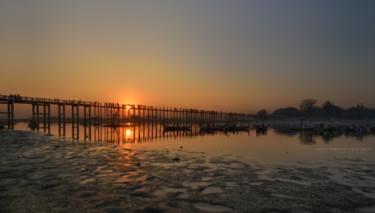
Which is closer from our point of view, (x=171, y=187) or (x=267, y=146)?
(x=171, y=187)

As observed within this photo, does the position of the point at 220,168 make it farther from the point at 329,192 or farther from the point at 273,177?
the point at 329,192

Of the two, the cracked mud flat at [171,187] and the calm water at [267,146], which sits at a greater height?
the cracked mud flat at [171,187]

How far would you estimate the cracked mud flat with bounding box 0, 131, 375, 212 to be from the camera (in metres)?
6.52

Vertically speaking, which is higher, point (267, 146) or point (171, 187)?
point (171, 187)

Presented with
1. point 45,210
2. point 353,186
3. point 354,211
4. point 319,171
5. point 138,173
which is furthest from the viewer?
point 319,171

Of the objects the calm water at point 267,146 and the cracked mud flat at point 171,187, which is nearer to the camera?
the cracked mud flat at point 171,187

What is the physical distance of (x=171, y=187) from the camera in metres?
8.42

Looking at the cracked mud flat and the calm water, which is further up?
the cracked mud flat

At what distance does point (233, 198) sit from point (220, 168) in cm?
491

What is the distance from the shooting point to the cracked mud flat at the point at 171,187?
652cm

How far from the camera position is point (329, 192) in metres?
8.27

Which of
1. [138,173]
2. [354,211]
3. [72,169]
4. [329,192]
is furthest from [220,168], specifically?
[72,169]

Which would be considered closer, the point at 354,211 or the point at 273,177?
the point at 354,211

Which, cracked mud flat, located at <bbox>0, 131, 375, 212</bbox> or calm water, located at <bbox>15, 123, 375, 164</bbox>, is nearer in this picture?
cracked mud flat, located at <bbox>0, 131, 375, 212</bbox>
